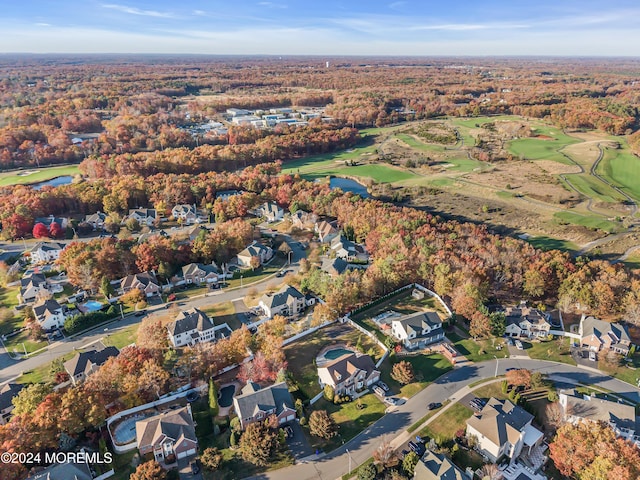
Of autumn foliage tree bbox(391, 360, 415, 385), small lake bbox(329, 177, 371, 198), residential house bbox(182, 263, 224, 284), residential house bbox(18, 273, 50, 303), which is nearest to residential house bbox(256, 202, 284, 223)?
small lake bbox(329, 177, 371, 198)

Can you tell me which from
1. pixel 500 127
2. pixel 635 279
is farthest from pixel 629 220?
pixel 500 127

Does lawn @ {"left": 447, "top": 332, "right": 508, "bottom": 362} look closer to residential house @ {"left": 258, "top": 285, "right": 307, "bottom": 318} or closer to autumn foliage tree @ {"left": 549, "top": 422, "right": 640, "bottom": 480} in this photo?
autumn foliage tree @ {"left": 549, "top": 422, "right": 640, "bottom": 480}

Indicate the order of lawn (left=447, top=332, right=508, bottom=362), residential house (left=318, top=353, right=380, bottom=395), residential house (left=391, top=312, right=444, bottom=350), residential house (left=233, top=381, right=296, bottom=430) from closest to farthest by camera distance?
residential house (left=233, top=381, right=296, bottom=430)
residential house (left=318, top=353, right=380, bottom=395)
lawn (left=447, top=332, right=508, bottom=362)
residential house (left=391, top=312, right=444, bottom=350)

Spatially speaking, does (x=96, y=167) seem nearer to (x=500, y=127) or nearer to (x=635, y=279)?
(x=635, y=279)

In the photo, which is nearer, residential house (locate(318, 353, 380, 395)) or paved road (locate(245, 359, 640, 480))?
paved road (locate(245, 359, 640, 480))

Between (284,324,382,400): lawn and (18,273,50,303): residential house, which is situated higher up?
(18,273,50,303): residential house

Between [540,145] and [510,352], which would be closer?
[510,352]

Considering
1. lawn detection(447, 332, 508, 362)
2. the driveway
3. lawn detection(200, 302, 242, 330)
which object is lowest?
lawn detection(200, 302, 242, 330)

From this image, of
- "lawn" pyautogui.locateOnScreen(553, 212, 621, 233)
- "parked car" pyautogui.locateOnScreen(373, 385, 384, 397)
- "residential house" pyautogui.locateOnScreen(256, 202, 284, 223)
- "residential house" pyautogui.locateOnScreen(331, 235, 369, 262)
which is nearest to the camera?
"parked car" pyautogui.locateOnScreen(373, 385, 384, 397)
